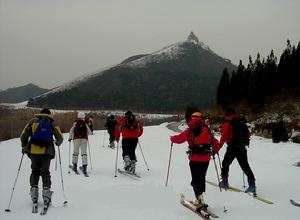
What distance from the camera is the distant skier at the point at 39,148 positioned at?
9281 millimetres

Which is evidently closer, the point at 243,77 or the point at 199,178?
the point at 199,178

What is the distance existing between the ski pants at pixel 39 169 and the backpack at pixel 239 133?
4.37 meters

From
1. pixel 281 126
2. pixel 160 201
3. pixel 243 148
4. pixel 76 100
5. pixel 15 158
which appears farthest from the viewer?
pixel 76 100

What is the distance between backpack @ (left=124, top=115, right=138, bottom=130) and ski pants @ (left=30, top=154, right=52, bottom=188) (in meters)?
5.00

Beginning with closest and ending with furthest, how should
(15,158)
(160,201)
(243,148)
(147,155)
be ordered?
1. (160,201)
2. (243,148)
3. (15,158)
4. (147,155)

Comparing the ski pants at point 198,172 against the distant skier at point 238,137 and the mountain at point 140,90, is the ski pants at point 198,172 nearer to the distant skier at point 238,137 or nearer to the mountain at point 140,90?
the distant skier at point 238,137

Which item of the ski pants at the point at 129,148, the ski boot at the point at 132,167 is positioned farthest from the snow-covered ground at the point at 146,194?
the ski pants at the point at 129,148

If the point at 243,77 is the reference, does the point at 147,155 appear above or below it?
below

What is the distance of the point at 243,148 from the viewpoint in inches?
431

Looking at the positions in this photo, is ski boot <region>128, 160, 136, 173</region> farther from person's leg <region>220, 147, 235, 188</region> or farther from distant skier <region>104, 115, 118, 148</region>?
distant skier <region>104, 115, 118, 148</region>

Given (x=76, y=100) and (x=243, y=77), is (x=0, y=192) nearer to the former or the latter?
(x=243, y=77)

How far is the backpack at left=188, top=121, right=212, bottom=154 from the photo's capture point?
9.12 m

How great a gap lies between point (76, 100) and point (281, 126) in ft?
471

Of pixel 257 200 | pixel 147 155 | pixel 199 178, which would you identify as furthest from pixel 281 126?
pixel 199 178
